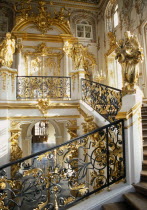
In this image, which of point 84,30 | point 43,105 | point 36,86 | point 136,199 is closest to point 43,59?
point 84,30

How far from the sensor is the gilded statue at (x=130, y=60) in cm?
321

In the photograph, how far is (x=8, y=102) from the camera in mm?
6828

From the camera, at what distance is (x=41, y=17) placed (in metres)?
11.2

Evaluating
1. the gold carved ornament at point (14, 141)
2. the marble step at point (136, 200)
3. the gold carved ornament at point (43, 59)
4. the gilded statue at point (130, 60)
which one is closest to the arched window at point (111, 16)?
the gold carved ornament at point (43, 59)

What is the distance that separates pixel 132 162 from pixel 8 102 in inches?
203

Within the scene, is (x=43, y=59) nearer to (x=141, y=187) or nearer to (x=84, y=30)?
(x=84, y=30)

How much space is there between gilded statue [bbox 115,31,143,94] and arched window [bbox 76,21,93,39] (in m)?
9.76

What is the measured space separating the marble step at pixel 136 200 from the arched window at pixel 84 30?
37.1ft

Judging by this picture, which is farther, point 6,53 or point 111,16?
point 111,16

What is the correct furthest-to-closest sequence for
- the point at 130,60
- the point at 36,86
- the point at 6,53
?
the point at 36,86, the point at 6,53, the point at 130,60

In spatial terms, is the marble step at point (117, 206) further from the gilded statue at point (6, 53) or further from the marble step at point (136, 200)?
the gilded statue at point (6, 53)

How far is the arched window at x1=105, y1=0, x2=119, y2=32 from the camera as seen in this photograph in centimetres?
1086

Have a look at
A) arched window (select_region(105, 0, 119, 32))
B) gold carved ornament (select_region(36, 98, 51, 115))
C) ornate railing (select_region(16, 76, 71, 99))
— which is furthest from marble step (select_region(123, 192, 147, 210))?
arched window (select_region(105, 0, 119, 32))

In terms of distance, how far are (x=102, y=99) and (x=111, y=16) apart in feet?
26.2
